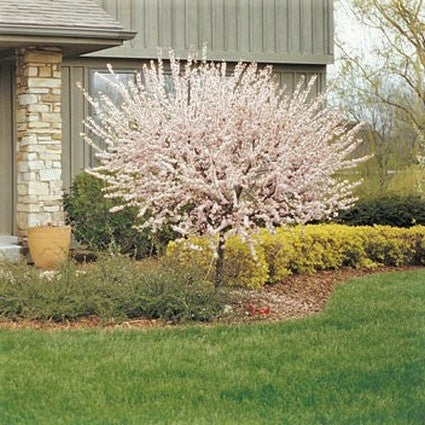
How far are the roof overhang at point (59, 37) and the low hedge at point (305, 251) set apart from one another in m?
2.95

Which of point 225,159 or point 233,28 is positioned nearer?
point 225,159

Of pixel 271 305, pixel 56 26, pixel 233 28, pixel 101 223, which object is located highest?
pixel 233 28

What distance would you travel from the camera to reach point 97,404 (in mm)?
6695

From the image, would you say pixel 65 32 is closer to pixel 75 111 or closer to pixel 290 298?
pixel 75 111

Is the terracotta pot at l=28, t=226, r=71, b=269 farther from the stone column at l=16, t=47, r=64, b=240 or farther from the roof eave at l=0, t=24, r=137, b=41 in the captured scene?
the roof eave at l=0, t=24, r=137, b=41

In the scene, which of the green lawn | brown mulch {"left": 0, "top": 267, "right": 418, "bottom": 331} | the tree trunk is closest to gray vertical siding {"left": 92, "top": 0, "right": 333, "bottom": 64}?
brown mulch {"left": 0, "top": 267, "right": 418, "bottom": 331}

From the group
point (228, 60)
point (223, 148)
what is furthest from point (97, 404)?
point (228, 60)

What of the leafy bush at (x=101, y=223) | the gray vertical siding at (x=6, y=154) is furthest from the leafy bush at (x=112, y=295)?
the gray vertical siding at (x=6, y=154)

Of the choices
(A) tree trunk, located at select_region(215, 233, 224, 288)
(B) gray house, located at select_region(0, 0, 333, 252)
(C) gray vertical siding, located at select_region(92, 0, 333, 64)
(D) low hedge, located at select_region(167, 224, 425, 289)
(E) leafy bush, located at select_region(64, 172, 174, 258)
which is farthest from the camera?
(C) gray vertical siding, located at select_region(92, 0, 333, 64)

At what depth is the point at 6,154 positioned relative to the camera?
14750 millimetres

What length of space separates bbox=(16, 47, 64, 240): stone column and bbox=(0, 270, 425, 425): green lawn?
A: 194 inches

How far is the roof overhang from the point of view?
12.8 meters

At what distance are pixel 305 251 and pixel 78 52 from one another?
4.14 m

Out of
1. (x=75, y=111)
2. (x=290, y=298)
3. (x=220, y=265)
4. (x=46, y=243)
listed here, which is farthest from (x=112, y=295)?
(x=75, y=111)
